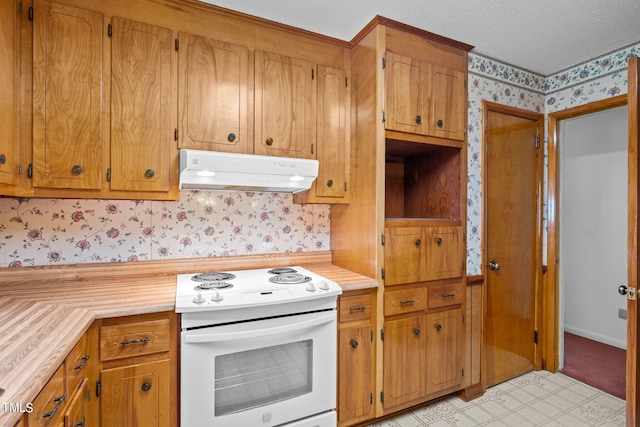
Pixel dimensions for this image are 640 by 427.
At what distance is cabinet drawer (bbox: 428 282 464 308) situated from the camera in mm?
2154

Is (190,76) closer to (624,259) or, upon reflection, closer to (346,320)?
(346,320)

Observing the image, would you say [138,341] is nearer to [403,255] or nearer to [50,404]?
[50,404]

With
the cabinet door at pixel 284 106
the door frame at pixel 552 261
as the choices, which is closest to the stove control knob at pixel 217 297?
the cabinet door at pixel 284 106

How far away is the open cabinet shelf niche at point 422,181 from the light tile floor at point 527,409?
129 cm

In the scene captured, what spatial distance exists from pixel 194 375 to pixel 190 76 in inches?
60.1

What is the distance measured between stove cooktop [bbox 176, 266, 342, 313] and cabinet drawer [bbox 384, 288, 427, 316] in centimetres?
40

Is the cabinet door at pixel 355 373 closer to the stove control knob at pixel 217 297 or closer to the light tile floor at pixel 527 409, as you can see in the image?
the light tile floor at pixel 527 409

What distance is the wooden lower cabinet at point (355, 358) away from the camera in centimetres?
188

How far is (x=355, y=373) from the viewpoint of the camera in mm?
1914

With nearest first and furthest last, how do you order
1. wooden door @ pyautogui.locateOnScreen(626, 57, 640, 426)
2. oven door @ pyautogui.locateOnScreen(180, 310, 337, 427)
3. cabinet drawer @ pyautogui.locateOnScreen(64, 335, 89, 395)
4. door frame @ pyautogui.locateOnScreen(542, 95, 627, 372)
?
cabinet drawer @ pyautogui.locateOnScreen(64, 335, 89, 395), oven door @ pyautogui.locateOnScreen(180, 310, 337, 427), wooden door @ pyautogui.locateOnScreen(626, 57, 640, 426), door frame @ pyautogui.locateOnScreen(542, 95, 627, 372)

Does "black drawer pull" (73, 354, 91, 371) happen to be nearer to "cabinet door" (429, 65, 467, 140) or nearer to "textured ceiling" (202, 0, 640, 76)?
"textured ceiling" (202, 0, 640, 76)

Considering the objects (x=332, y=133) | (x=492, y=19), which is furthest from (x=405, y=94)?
(x=492, y=19)

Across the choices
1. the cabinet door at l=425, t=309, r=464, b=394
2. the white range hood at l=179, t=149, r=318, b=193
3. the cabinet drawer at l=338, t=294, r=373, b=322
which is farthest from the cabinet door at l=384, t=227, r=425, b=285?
the white range hood at l=179, t=149, r=318, b=193

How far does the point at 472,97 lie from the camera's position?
2.43 metres
